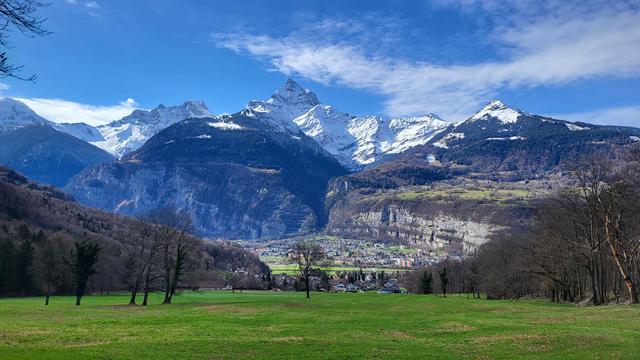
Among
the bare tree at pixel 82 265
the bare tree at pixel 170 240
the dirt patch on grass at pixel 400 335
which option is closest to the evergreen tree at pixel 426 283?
the bare tree at pixel 170 240

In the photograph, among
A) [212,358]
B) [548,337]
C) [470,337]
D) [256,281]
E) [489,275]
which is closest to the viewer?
[212,358]

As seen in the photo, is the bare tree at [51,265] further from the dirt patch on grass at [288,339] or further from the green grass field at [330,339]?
the dirt patch on grass at [288,339]

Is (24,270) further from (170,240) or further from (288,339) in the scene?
(288,339)

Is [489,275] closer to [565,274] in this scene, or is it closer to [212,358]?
[565,274]

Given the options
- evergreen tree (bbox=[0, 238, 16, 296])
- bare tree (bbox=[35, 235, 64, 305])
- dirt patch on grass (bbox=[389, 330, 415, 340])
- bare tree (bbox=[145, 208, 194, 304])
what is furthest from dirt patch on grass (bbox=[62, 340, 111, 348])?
evergreen tree (bbox=[0, 238, 16, 296])

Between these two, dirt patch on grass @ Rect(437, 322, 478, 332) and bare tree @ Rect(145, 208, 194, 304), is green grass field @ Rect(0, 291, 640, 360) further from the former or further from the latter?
bare tree @ Rect(145, 208, 194, 304)

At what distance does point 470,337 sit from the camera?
34.4 metres

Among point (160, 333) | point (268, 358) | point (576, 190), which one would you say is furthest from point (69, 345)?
point (576, 190)

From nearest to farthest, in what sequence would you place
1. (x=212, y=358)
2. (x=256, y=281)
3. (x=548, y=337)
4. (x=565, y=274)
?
(x=212, y=358), (x=548, y=337), (x=565, y=274), (x=256, y=281)

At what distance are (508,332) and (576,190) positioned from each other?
37621 millimetres

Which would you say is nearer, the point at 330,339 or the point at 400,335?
the point at 330,339

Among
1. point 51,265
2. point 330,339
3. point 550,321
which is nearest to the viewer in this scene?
point 330,339

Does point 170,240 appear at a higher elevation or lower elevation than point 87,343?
higher

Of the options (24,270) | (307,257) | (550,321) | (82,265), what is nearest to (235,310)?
(550,321)
